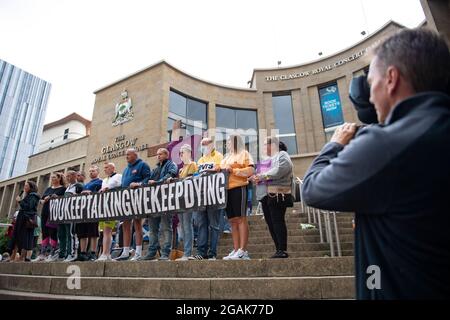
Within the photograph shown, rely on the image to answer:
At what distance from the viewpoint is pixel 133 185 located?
549cm

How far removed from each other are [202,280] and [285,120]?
61.8 feet

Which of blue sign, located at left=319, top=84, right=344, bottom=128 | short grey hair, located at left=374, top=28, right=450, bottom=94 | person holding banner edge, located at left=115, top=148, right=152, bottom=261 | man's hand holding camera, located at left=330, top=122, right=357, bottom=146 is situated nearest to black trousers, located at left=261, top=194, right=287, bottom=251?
person holding banner edge, located at left=115, top=148, right=152, bottom=261

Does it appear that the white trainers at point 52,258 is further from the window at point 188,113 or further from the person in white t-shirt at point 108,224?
the window at point 188,113

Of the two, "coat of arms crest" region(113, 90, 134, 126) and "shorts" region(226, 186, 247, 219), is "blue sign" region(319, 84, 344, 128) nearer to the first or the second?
"coat of arms crest" region(113, 90, 134, 126)

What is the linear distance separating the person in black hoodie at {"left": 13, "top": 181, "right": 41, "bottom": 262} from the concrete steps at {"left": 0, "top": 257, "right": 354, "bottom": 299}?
255cm

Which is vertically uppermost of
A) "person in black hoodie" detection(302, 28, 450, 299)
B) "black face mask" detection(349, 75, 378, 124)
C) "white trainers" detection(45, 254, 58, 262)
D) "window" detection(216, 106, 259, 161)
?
"window" detection(216, 106, 259, 161)

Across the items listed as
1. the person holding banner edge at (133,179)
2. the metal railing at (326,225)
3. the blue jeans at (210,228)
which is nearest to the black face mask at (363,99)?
the metal railing at (326,225)

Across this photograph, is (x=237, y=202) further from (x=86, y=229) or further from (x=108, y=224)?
(x=86, y=229)

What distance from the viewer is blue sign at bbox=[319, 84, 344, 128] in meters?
19.6

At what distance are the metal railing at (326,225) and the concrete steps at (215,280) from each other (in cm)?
125
